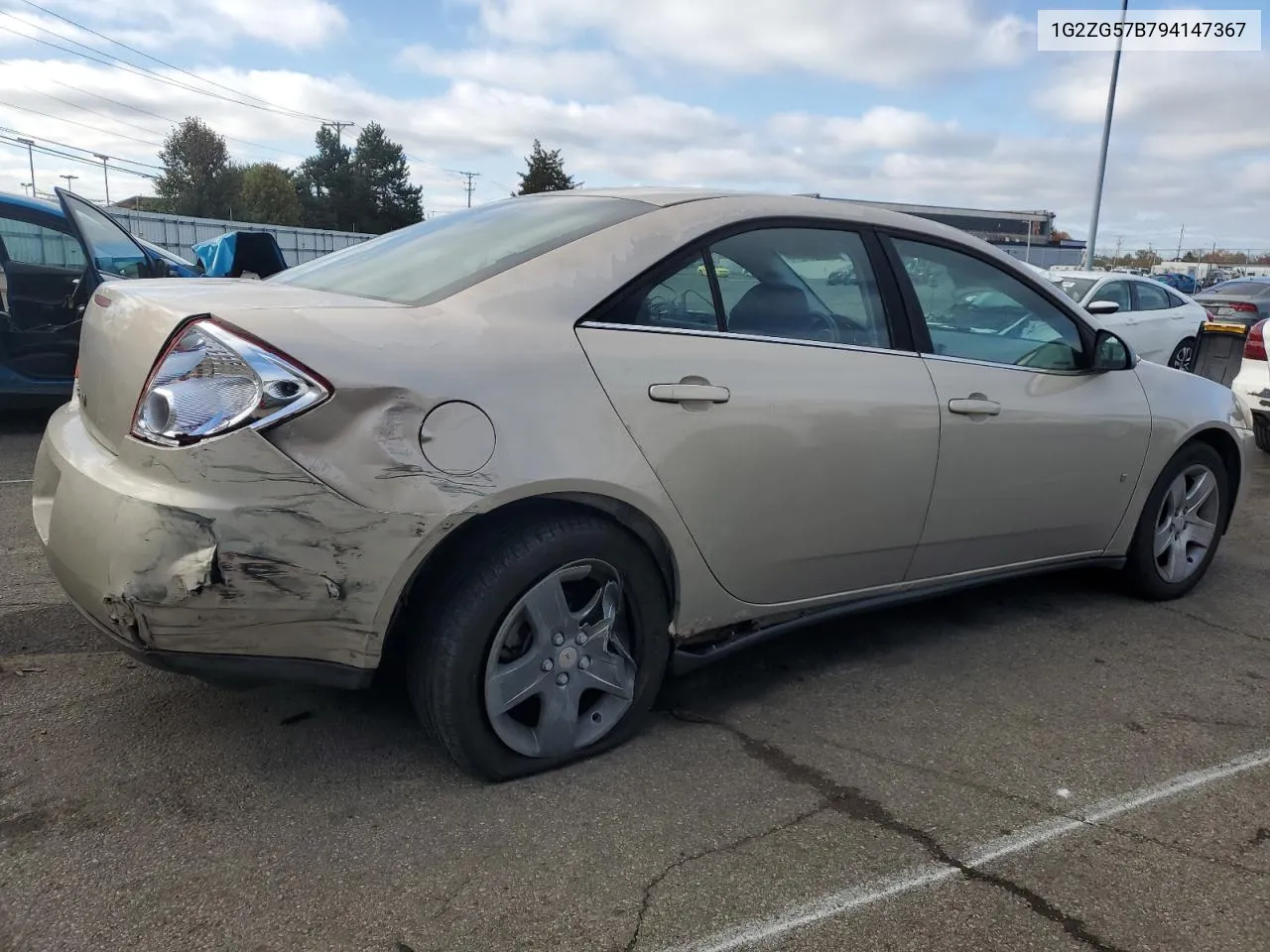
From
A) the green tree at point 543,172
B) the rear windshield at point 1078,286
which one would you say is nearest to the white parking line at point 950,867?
the rear windshield at point 1078,286

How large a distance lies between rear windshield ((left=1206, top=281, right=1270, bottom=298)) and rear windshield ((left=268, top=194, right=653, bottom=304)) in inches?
596

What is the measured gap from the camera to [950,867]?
2.36 m

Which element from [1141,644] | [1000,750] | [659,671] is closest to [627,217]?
[659,671]

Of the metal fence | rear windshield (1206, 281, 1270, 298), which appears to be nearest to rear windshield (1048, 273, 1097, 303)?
rear windshield (1206, 281, 1270, 298)

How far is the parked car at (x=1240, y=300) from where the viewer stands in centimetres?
1431

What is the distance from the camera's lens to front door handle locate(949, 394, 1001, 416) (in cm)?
332

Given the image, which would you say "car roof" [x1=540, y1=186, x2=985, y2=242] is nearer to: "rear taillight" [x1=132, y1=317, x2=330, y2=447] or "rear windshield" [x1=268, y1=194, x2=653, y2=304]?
"rear windshield" [x1=268, y1=194, x2=653, y2=304]

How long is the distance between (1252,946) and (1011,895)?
484 millimetres

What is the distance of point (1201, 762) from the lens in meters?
2.94

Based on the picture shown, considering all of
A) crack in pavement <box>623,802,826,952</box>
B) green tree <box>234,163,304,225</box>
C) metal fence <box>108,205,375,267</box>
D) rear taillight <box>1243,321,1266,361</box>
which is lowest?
crack in pavement <box>623,802,826,952</box>

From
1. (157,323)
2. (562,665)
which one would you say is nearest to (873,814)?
(562,665)

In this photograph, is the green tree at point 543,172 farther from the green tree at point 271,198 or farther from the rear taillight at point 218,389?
the rear taillight at point 218,389

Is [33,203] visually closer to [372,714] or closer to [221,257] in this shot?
[221,257]

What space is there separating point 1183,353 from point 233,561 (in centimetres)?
1294
